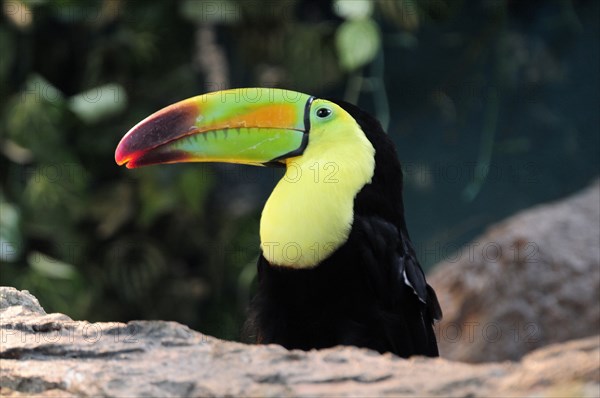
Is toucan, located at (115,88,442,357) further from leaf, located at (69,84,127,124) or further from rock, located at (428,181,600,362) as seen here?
leaf, located at (69,84,127,124)

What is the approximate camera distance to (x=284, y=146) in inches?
106

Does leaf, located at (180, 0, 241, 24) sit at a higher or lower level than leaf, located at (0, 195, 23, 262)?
higher

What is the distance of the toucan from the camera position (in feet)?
8.38

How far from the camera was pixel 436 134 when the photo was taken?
5465 millimetres

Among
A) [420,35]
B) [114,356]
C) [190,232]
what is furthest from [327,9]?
[114,356]

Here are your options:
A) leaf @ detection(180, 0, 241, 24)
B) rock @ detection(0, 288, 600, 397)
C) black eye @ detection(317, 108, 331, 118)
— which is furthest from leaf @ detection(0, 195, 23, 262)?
rock @ detection(0, 288, 600, 397)

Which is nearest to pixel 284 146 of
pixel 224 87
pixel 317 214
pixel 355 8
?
pixel 317 214

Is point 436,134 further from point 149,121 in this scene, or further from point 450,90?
point 149,121

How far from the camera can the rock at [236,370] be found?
1436 millimetres

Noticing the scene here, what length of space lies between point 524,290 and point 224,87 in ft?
6.77

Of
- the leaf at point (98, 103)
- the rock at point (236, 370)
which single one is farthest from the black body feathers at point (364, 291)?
the leaf at point (98, 103)

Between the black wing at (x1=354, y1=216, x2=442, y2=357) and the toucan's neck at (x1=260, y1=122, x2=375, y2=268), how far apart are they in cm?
8

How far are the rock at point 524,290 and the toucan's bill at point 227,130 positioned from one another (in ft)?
5.42

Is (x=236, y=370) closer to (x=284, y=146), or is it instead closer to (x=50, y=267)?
(x=284, y=146)
